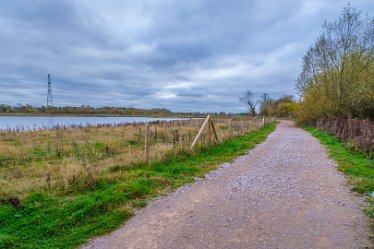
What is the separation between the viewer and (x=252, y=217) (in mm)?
5020

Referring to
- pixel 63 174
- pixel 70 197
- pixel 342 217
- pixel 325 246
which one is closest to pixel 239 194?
pixel 342 217

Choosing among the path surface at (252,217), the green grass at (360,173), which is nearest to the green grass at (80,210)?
the path surface at (252,217)

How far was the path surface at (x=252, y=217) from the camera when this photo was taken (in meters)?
4.13

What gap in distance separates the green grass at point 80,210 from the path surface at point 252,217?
0.36 meters

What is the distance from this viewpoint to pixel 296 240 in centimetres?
410

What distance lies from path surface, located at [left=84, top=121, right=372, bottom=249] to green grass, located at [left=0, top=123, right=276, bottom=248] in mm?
360

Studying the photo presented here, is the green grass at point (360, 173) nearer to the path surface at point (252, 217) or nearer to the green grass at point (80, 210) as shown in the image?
the path surface at point (252, 217)

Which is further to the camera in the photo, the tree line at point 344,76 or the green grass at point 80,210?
the tree line at point 344,76

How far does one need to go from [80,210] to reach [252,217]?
3.23 m

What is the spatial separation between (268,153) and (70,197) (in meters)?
9.28

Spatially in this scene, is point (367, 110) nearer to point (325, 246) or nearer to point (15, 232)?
point (325, 246)

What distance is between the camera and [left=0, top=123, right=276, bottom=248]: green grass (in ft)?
14.5

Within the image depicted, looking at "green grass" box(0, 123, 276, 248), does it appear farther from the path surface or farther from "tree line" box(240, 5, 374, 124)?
"tree line" box(240, 5, 374, 124)

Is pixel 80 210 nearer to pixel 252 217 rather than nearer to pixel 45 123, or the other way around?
pixel 252 217
